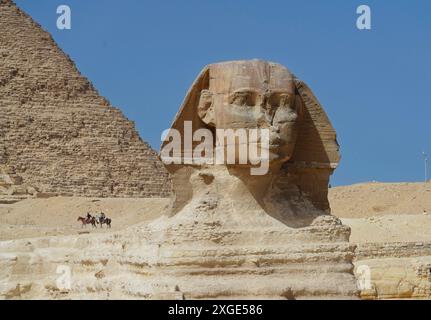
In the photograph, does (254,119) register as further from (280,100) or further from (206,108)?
(206,108)

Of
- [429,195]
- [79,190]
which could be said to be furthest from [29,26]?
[429,195]

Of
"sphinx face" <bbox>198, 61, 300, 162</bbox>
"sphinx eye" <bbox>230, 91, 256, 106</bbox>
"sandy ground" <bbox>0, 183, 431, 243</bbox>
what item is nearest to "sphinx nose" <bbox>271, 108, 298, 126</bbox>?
"sphinx face" <bbox>198, 61, 300, 162</bbox>

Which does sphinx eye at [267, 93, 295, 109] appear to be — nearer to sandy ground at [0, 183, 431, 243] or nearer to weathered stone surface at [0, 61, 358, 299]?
weathered stone surface at [0, 61, 358, 299]

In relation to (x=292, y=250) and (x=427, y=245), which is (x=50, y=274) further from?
(x=427, y=245)

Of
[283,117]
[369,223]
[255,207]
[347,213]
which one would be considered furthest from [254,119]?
[347,213]
